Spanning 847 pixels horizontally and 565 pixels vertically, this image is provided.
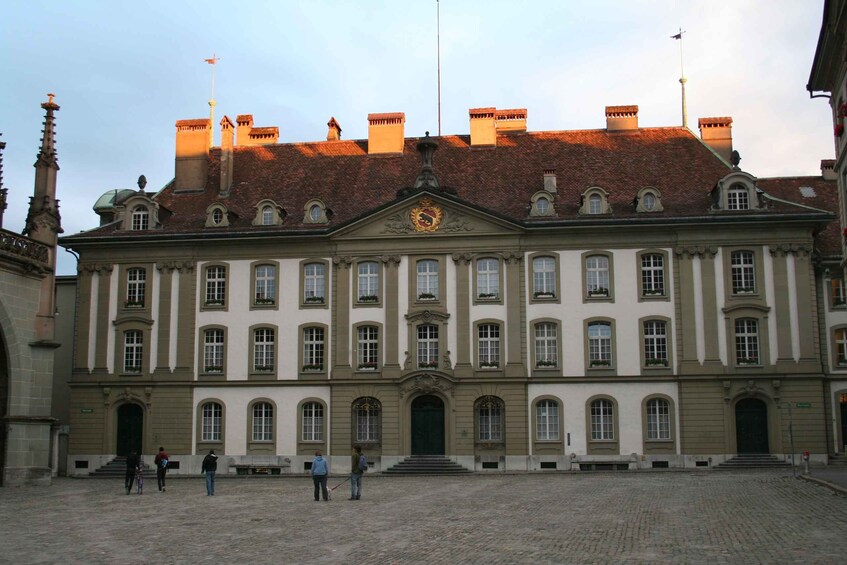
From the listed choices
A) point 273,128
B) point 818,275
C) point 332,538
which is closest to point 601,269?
point 818,275

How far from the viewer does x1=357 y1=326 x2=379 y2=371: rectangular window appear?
152ft

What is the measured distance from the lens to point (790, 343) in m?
43.8

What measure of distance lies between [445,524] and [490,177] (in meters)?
29.4

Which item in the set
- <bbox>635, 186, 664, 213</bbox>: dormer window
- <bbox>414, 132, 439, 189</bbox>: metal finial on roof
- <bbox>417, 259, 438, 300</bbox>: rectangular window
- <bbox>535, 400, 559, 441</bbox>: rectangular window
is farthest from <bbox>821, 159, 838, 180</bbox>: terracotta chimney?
<bbox>417, 259, 438, 300</bbox>: rectangular window

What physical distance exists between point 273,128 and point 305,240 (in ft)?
34.5

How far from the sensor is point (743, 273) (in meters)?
44.5

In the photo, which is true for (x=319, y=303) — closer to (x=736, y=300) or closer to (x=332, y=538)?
(x=736, y=300)

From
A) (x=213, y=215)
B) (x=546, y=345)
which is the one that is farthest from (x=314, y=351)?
(x=546, y=345)

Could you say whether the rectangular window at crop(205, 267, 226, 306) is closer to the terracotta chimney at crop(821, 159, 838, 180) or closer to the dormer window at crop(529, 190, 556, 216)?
the dormer window at crop(529, 190, 556, 216)

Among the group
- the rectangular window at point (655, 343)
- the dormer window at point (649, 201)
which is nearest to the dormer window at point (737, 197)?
the dormer window at point (649, 201)

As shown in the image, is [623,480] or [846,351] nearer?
[623,480]

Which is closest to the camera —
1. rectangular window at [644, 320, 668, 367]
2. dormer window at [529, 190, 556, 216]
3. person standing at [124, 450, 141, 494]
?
person standing at [124, 450, 141, 494]

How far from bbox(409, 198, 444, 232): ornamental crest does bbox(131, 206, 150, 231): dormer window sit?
43.5 feet

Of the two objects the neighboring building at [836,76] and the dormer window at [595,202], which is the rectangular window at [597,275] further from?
the neighboring building at [836,76]
